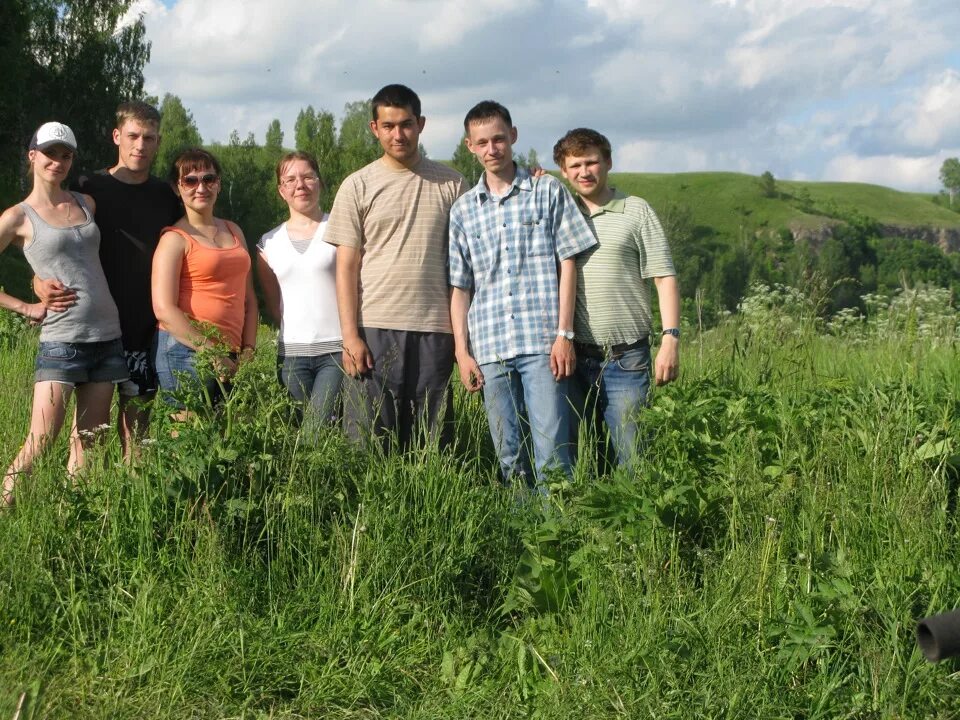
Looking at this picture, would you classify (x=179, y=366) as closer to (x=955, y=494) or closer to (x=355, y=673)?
(x=355, y=673)

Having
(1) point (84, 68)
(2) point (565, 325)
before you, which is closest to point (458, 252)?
(2) point (565, 325)

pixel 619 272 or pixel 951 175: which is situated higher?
pixel 951 175

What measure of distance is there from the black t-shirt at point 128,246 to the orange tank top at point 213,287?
0.49ft

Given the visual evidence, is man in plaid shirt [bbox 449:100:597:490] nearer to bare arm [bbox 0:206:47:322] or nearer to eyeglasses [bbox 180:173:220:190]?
eyeglasses [bbox 180:173:220:190]

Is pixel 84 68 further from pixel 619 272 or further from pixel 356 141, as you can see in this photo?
pixel 619 272

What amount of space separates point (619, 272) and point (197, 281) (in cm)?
204

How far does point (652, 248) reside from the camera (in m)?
5.15

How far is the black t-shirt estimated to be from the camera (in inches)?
212

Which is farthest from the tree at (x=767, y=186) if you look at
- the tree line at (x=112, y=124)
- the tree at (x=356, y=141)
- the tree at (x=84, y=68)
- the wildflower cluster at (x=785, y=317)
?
the wildflower cluster at (x=785, y=317)

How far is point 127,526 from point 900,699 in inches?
110

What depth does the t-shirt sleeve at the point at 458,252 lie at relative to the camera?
529 centimetres

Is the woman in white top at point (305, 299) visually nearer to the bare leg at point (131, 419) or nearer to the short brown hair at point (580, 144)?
the bare leg at point (131, 419)

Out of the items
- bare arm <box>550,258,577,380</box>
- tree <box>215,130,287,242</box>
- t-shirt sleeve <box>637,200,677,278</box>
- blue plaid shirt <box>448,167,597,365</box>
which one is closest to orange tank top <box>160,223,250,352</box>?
blue plaid shirt <box>448,167,597,365</box>

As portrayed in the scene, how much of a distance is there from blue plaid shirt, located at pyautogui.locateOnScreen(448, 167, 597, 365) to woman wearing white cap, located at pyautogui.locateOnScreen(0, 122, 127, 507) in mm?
1775
